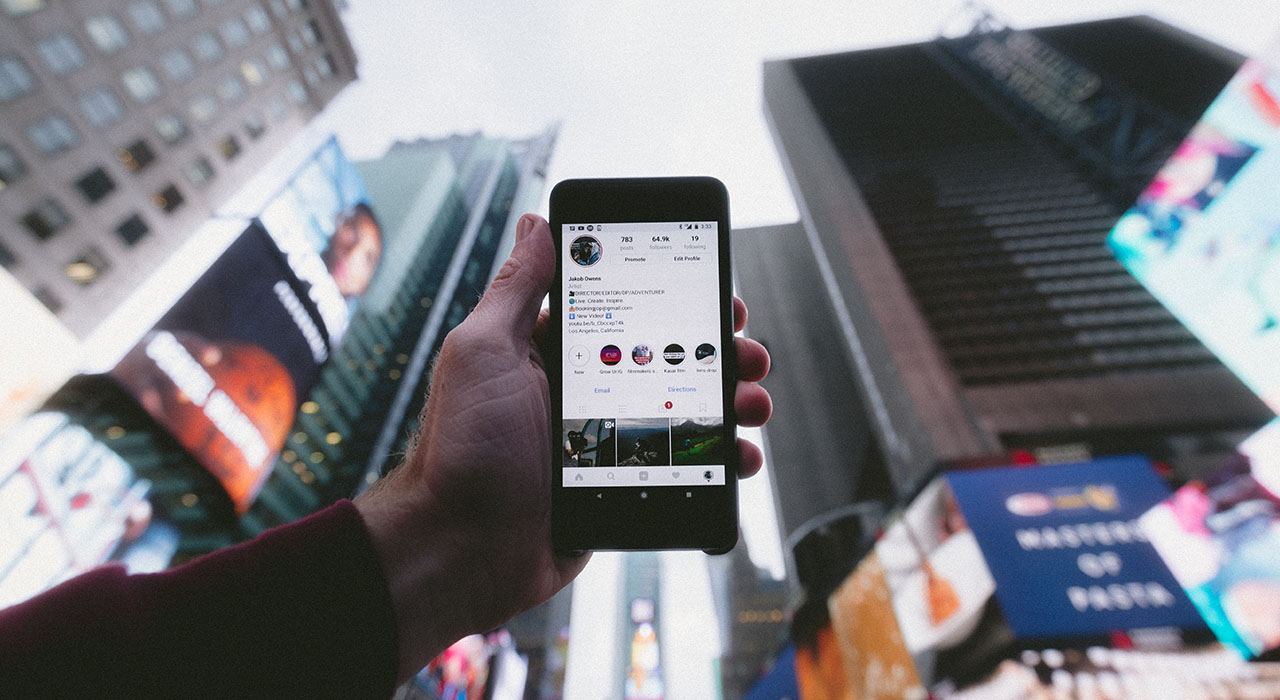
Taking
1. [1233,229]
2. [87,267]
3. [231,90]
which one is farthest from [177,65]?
[1233,229]

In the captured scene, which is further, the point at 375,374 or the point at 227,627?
the point at 375,374

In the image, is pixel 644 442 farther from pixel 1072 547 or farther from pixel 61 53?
pixel 61 53

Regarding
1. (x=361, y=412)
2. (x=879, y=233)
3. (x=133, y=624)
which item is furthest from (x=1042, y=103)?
(x=361, y=412)

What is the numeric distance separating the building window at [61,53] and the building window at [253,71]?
31.5ft

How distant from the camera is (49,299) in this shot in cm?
1897

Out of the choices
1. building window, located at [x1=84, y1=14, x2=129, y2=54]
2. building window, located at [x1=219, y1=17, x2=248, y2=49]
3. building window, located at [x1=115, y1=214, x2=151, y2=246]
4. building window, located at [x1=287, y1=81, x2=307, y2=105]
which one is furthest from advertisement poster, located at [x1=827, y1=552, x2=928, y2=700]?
building window, located at [x1=287, y1=81, x2=307, y2=105]

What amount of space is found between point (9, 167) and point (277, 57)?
18.6 m

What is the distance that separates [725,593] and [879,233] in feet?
199

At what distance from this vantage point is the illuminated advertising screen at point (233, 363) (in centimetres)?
1529

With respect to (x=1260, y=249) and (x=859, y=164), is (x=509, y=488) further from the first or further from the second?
(x=859, y=164)

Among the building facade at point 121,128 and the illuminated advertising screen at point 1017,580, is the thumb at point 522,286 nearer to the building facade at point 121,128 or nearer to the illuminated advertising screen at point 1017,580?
the illuminated advertising screen at point 1017,580

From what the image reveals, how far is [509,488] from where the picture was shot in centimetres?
245

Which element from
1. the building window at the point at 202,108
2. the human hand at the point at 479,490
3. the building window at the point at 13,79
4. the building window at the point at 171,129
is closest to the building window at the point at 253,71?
the building window at the point at 202,108

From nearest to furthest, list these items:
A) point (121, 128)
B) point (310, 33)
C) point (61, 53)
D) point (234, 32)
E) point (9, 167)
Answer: point (9, 167) < point (61, 53) < point (121, 128) < point (234, 32) < point (310, 33)
